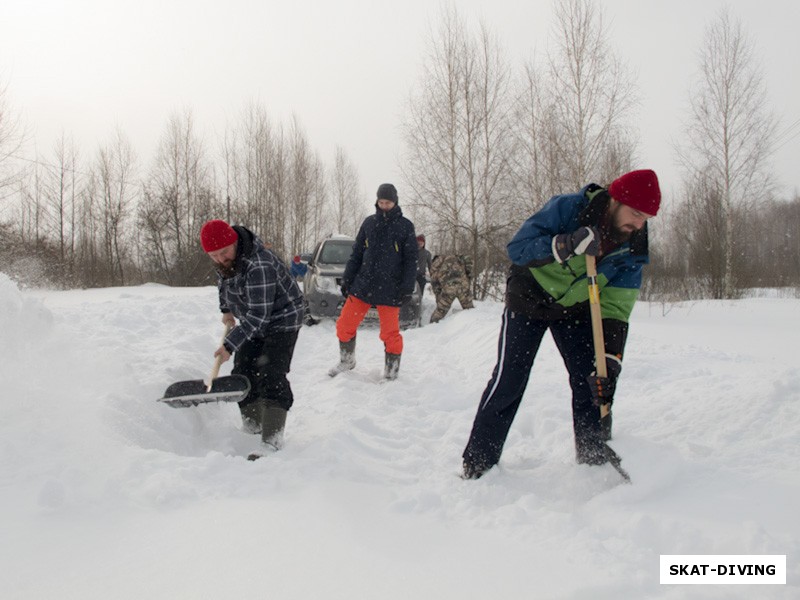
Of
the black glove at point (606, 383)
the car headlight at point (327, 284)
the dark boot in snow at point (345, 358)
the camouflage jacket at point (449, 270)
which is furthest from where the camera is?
the camouflage jacket at point (449, 270)

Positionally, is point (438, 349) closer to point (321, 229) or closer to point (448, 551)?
point (448, 551)

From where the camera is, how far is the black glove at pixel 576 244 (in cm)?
239

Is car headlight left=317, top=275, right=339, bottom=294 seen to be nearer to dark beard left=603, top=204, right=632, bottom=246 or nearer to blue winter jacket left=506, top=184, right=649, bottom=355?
blue winter jacket left=506, top=184, right=649, bottom=355

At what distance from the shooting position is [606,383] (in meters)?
2.52

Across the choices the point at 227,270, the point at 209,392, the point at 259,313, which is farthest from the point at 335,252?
the point at 209,392

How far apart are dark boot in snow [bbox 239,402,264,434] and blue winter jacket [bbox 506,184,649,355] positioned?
1.96m

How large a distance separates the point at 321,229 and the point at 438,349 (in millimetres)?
28501

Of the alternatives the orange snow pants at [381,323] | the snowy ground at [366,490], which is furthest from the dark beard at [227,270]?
the orange snow pants at [381,323]

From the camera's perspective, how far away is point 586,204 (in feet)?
8.52

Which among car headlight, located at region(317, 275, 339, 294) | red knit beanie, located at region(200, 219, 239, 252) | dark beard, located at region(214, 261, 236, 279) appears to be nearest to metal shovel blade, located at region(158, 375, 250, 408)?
Result: dark beard, located at region(214, 261, 236, 279)

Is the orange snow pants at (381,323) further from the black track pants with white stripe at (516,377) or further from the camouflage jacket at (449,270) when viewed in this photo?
the camouflage jacket at (449,270)

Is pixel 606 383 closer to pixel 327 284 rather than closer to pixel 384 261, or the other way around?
pixel 384 261

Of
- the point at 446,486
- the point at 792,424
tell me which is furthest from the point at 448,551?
the point at 792,424

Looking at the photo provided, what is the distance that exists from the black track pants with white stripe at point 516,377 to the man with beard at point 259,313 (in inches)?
51.0
